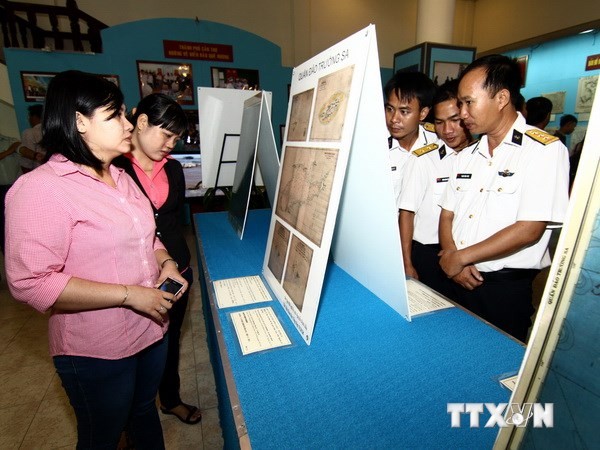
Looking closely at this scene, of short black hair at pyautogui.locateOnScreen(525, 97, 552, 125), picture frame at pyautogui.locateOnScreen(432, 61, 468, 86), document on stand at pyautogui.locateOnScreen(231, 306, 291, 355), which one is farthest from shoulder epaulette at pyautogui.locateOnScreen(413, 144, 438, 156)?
picture frame at pyautogui.locateOnScreen(432, 61, 468, 86)

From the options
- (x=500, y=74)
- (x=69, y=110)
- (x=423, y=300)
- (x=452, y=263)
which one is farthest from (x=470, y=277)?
(x=69, y=110)

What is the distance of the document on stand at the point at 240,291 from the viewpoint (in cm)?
125

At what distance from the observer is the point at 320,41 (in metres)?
7.29

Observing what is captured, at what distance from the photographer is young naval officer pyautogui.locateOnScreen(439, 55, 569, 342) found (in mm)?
1197

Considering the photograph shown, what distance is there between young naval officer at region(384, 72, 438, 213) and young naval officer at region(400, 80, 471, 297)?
Answer: 0.19ft

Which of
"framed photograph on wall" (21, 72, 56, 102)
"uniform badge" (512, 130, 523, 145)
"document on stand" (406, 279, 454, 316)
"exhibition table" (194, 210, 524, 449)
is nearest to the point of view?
"exhibition table" (194, 210, 524, 449)

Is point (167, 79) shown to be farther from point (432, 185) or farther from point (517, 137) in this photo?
point (517, 137)

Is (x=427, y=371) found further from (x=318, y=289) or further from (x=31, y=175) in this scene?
(x=31, y=175)

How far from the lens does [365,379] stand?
864 mm

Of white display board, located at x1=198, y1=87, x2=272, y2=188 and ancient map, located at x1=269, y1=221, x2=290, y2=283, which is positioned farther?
white display board, located at x1=198, y1=87, x2=272, y2=188

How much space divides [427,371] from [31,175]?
1119 millimetres

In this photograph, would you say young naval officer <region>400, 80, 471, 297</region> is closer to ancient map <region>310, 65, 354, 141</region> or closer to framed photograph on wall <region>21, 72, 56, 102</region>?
ancient map <region>310, 65, 354, 141</region>

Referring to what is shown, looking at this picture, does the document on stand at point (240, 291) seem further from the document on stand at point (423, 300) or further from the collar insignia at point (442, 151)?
the collar insignia at point (442, 151)

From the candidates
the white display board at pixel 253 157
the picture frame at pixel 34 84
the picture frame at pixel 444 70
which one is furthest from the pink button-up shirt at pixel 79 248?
the picture frame at pixel 34 84
